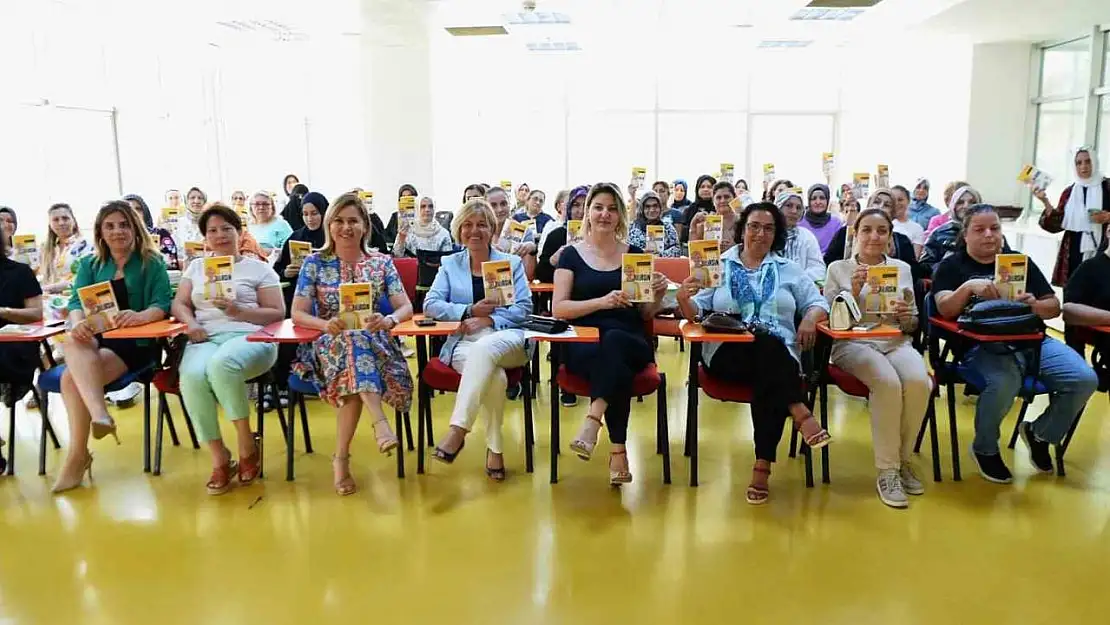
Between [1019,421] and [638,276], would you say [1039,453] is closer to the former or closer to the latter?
[1019,421]

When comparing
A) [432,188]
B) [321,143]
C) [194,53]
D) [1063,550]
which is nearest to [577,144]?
[321,143]

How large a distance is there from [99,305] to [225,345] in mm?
510

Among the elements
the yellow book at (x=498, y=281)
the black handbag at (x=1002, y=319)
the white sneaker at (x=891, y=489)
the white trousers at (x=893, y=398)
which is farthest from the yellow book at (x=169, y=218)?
the black handbag at (x=1002, y=319)

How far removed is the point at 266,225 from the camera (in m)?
5.94

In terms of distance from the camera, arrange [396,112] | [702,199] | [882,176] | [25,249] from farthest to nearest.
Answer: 1. [396,112]
2. [702,199]
3. [882,176]
4. [25,249]

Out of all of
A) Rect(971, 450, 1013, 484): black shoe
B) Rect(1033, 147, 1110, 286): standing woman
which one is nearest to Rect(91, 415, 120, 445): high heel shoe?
Rect(971, 450, 1013, 484): black shoe

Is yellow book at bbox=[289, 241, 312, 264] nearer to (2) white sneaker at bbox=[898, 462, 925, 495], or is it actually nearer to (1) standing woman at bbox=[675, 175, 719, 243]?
(2) white sneaker at bbox=[898, 462, 925, 495]

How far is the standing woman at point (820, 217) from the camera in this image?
544 cm

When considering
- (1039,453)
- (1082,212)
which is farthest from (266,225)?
(1082,212)

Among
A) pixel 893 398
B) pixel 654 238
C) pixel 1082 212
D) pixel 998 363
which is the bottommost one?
pixel 893 398

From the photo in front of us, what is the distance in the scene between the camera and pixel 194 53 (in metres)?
9.12

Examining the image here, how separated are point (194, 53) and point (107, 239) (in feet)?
21.9

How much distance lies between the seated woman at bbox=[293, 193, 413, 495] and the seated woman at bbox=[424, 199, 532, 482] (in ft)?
0.71

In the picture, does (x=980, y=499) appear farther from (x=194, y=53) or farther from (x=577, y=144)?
(x=577, y=144)
